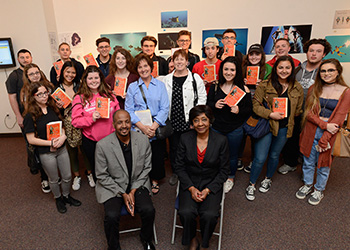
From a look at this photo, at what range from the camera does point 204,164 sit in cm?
239

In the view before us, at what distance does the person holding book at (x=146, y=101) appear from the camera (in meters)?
2.87

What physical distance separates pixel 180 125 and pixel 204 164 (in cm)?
87

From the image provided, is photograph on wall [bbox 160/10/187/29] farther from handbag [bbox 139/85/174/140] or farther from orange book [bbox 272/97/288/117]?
orange book [bbox 272/97/288/117]

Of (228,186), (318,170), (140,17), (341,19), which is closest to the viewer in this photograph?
(318,170)

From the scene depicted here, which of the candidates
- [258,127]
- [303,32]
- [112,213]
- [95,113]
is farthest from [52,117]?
[303,32]

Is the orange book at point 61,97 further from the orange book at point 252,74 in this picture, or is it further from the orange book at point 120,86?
the orange book at point 252,74

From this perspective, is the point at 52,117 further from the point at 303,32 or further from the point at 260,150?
the point at 303,32

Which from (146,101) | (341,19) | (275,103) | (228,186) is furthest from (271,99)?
(341,19)

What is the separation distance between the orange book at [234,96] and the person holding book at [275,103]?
0.36 metres

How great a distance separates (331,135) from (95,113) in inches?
111

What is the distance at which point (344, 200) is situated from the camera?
3102 mm

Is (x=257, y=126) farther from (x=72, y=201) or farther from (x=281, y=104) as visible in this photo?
(x=72, y=201)

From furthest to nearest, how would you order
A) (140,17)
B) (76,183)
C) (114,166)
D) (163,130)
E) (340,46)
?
1. (140,17)
2. (340,46)
3. (76,183)
4. (163,130)
5. (114,166)

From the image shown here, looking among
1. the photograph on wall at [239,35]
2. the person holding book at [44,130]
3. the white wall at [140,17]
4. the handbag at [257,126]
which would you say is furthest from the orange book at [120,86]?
the photograph on wall at [239,35]
